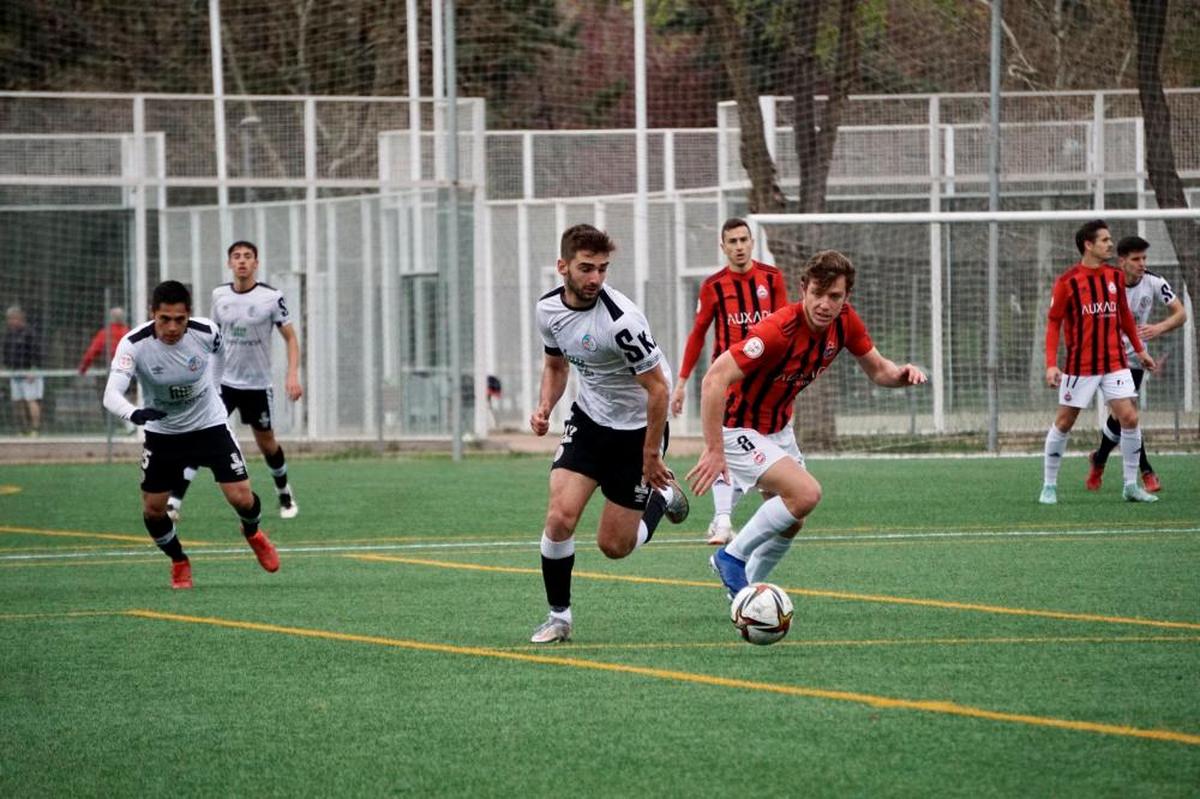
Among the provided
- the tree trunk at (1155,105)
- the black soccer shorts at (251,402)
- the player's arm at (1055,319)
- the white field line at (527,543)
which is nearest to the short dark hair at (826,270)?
the white field line at (527,543)

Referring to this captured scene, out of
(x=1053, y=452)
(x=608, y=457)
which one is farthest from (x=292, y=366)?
(x=608, y=457)

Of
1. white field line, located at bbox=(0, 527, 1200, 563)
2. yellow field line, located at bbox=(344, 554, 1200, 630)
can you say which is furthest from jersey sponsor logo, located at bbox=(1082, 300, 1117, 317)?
yellow field line, located at bbox=(344, 554, 1200, 630)

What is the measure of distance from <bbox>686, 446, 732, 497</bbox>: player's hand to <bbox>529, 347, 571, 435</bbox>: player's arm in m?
1.20

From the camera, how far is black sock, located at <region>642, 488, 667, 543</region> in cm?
926

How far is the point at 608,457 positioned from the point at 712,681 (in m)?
1.78

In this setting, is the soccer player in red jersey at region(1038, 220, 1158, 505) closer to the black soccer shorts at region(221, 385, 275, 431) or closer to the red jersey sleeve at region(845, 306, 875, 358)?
the red jersey sleeve at region(845, 306, 875, 358)

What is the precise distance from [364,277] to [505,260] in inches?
164

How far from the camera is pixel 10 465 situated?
23578 millimetres

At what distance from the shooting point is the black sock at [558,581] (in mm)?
8414

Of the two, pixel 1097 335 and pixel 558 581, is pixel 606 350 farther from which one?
pixel 1097 335

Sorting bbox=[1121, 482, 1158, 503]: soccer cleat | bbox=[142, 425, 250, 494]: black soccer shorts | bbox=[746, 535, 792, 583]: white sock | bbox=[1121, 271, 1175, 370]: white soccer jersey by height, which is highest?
bbox=[1121, 271, 1175, 370]: white soccer jersey

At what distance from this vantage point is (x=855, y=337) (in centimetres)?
865

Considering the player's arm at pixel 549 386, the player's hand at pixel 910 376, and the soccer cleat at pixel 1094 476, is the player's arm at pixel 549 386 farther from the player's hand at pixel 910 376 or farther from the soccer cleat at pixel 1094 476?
the soccer cleat at pixel 1094 476

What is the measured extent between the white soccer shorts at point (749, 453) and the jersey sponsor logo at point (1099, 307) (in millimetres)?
6357
